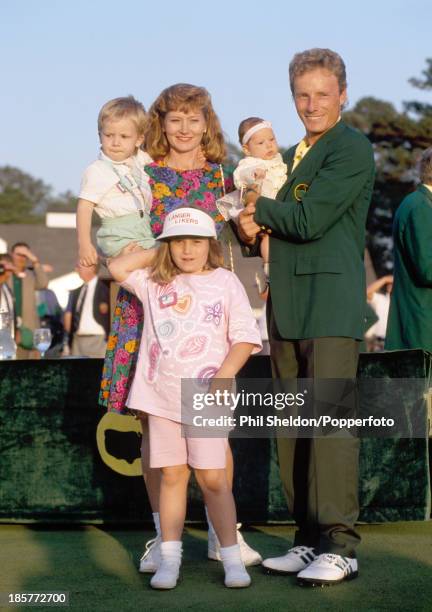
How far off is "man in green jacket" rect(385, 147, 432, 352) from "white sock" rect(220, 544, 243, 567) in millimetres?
2181

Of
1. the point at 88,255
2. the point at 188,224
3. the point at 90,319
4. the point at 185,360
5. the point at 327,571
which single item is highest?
the point at 188,224

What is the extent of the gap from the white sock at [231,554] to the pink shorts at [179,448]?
314 mm

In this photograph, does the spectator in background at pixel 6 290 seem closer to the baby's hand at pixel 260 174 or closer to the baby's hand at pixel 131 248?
the baby's hand at pixel 131 248

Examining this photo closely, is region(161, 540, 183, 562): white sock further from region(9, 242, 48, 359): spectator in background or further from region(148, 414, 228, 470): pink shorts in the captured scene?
region(9, 242, 48, 359): spectator in background

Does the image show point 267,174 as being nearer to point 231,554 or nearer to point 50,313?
point 231,554

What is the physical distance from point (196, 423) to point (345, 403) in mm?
638

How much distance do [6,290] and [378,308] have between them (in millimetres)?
7540

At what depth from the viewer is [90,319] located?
42.2ft

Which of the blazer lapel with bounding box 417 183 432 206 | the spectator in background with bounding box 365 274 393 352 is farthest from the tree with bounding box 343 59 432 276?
the blazer lapel with bounding box 417 183 432 206

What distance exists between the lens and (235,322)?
15.0ft

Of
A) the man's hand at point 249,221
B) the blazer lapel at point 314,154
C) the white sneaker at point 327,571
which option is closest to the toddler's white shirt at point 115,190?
the man's hand at point 249,221

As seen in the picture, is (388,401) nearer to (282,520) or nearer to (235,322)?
(282,520)

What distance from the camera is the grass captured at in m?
4.17

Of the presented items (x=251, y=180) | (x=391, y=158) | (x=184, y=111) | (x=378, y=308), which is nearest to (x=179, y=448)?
(x=251, y=180)
